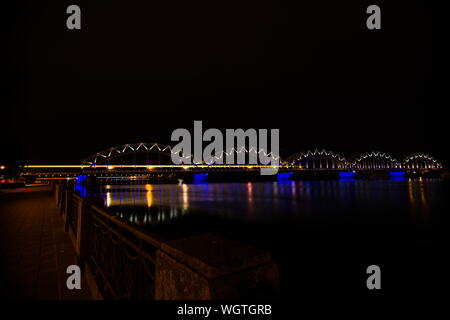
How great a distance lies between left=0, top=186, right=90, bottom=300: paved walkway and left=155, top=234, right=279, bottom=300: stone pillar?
2976 mm

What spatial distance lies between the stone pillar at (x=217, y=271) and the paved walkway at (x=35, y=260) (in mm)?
2976

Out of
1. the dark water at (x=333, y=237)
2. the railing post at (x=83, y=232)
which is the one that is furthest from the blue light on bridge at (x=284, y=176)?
the railing post at (x=83, y=232)

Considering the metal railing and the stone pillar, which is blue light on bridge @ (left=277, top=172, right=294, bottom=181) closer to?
the metal railing

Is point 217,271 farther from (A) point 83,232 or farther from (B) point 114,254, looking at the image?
(A) point 83,232

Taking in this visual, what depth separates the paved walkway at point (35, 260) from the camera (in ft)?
12.4

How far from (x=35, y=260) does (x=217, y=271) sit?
17.6 ft

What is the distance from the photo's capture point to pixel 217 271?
1.27 meters

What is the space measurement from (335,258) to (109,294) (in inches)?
481

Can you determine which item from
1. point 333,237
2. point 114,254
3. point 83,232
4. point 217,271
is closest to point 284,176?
point 333,237

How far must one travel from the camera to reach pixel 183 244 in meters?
1.61

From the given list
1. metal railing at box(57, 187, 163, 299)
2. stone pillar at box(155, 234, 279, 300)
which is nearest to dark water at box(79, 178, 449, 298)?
metal railing at box(57, 187, 163, 299)

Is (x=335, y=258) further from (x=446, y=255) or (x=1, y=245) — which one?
(x=1, y=245)

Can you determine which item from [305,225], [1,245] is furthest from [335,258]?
[1,245]

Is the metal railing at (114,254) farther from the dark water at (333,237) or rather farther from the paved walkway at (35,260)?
the dark water at (333,237)
